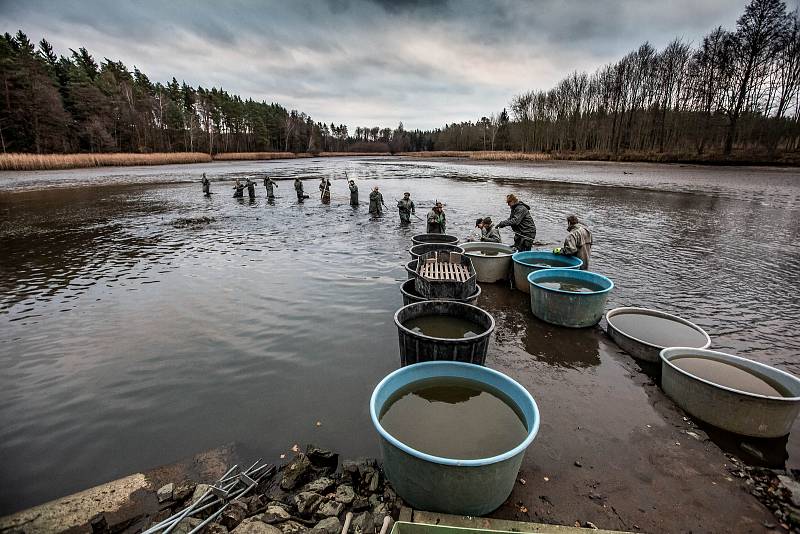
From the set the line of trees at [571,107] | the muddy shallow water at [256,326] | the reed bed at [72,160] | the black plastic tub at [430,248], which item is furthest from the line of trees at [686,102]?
the reed bed at [72,160]

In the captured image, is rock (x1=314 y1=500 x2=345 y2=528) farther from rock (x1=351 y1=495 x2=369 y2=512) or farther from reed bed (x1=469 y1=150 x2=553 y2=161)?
reed bed (x1=469 y1=150 x2=553 y2=161)

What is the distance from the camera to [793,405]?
3.47m

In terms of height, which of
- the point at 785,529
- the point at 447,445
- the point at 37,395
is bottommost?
the point at 37,395

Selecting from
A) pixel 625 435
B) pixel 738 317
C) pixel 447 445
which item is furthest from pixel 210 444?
pixel 738 317

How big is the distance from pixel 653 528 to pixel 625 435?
3.84ft

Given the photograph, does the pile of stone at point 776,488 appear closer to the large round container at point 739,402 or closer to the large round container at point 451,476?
the large round container at point 739,402

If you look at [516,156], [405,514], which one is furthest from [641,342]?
[516,156]

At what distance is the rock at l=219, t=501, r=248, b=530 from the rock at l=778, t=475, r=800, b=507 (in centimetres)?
475

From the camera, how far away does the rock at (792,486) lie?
3.03 metres

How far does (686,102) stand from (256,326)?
69.1 meters

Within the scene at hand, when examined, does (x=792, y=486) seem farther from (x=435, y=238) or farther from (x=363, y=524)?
(x=435, y=238)

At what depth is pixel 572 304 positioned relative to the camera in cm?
608

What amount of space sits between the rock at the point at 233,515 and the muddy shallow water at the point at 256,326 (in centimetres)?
80

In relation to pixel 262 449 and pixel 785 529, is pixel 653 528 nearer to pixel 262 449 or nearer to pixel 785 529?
pixel 785 529
